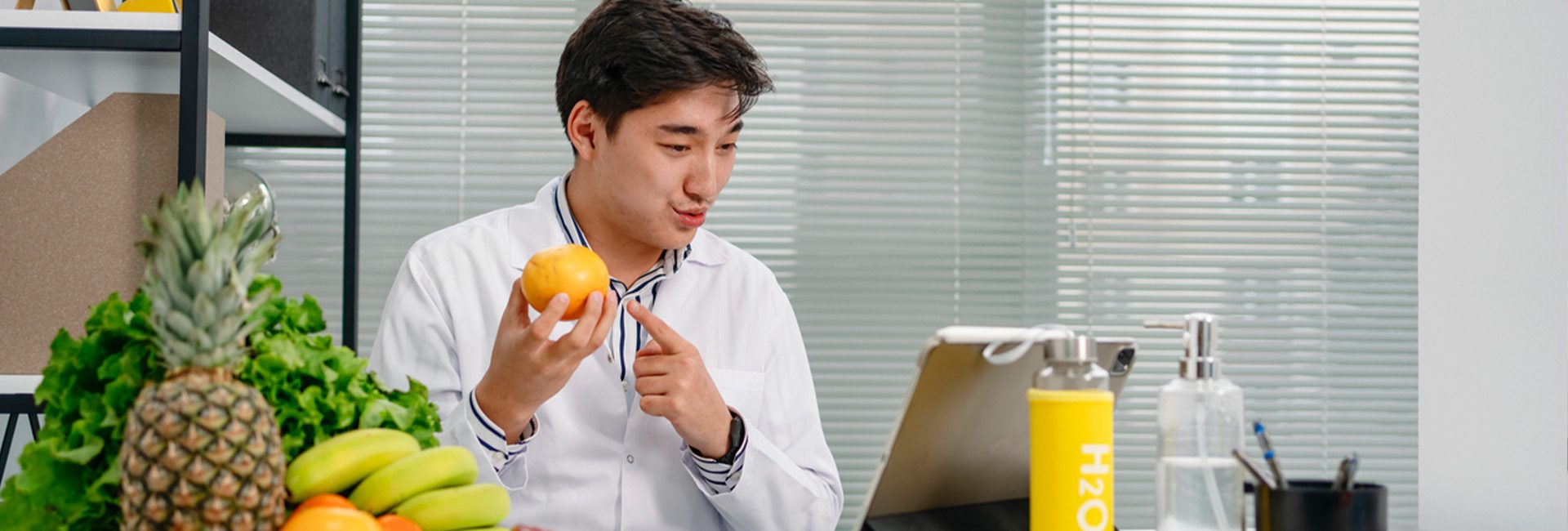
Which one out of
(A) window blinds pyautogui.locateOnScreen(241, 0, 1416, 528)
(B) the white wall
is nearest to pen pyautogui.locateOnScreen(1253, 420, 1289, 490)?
(B) the white wall

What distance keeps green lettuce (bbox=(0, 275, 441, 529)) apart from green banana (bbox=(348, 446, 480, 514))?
0.18ft

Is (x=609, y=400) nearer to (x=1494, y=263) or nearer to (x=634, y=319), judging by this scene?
(x=634, y=319)

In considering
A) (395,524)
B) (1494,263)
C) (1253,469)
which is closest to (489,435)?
(395,524)

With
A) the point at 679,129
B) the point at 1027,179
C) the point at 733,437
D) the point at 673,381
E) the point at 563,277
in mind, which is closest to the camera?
the point at 563,277

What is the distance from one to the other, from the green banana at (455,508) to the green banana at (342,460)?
35 mm

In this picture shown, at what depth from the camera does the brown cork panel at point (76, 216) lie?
1.51 meters

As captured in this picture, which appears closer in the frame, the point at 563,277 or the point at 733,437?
the point at 563,277

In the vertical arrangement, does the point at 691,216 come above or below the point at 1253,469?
above

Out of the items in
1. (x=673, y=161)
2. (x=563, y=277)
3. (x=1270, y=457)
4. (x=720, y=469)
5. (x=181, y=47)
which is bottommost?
(x=720, y=469)

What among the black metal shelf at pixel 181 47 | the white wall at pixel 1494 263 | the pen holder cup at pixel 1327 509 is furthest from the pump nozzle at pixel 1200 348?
the black metal shelf at pixel 181 47

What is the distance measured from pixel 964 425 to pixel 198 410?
56 centimetres

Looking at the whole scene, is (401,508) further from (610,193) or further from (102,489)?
(610,193)

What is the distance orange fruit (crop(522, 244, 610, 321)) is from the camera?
109cm

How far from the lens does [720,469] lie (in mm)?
1358
